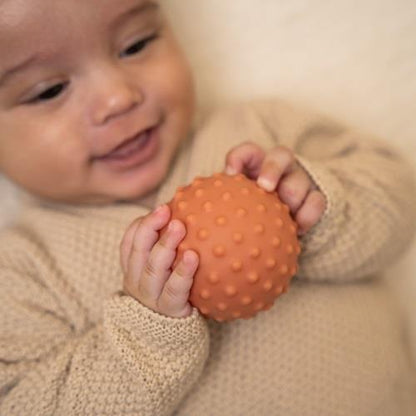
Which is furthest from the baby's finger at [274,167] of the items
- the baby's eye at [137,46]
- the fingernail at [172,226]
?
the baby's eye at [137,46]

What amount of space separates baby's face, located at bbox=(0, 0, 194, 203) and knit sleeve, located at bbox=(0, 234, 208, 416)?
0.59ft

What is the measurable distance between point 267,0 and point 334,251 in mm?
521

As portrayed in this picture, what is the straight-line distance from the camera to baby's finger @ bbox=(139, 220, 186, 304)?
25.4 inches

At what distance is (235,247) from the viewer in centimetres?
63

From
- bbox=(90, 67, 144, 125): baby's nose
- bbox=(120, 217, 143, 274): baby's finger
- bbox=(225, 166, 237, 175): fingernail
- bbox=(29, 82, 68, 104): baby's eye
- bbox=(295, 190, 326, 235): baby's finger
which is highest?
bbox=(29, 82, 68, 104): baby's eye

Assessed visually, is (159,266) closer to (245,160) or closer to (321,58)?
(245,160)

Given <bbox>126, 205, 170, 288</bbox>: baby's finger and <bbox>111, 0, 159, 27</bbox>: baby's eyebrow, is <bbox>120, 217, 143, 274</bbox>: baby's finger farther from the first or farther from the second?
<bbox>111, 0, 159, 27</bbox>: baby's eyebrow

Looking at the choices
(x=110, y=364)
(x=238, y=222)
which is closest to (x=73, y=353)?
(x=110, y=364)

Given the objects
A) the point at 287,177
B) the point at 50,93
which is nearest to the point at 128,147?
the point at 50,93

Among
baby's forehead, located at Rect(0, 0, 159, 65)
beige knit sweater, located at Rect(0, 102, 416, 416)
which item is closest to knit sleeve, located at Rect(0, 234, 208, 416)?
beige knit sweater, located at Rect(0, 102, 416, 416)

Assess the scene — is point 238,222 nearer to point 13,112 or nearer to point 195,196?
point 195,196

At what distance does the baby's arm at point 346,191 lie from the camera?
32.3 inches

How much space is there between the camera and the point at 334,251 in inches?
32.9

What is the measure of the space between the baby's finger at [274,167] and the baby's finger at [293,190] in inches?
0.5
